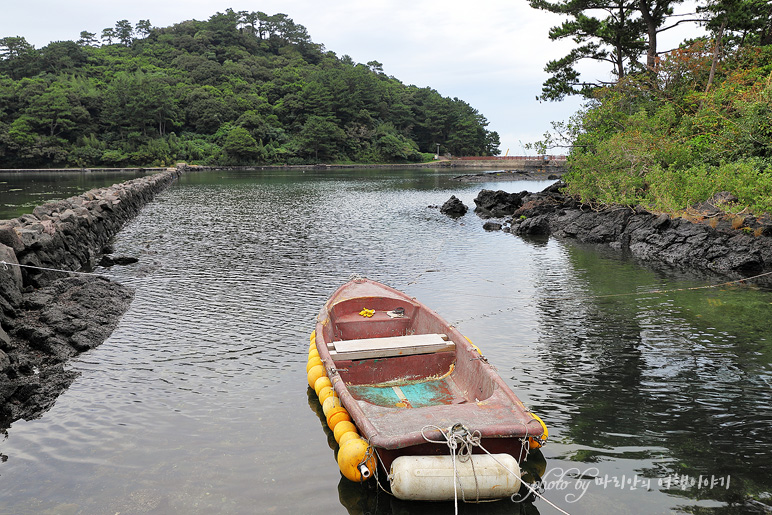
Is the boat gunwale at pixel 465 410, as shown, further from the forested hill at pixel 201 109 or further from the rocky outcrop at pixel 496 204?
the forested hill at pixel 201 109

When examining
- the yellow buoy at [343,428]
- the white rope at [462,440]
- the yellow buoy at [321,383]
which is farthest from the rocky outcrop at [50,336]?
the white rope at [462,440]

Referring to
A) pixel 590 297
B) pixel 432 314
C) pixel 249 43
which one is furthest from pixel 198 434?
pixel 249 43

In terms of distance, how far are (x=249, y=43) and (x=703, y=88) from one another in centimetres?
16514

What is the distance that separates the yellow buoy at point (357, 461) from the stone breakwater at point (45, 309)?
5987 millimetres

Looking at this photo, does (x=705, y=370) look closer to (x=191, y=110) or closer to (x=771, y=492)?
(x=771, y=492)

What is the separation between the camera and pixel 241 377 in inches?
431

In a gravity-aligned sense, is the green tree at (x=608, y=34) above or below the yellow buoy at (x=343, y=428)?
above

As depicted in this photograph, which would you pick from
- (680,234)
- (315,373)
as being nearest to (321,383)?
A: (315,373)

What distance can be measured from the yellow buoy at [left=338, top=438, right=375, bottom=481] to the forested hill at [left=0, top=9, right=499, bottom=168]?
100 meters

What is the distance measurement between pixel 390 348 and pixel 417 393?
0.97 metres

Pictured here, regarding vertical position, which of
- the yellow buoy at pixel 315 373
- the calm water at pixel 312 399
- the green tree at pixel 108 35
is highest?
the green tree at pixel 108 35

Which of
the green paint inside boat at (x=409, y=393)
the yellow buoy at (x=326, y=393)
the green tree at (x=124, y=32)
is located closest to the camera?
the yellow buoy at (x=326, y=393)

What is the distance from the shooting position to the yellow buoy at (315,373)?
32.1ft

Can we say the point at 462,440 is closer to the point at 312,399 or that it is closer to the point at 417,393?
the point at 417,393
